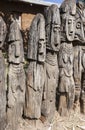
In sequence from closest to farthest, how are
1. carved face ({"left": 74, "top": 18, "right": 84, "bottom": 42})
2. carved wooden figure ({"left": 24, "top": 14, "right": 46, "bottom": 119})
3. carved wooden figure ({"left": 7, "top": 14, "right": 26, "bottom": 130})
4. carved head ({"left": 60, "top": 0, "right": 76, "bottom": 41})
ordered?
carved wooden figure ({"left": 7, "top": 14, "right": 26, "bottom": 130}) → carved wooden figure ({"left": 24, "top": 14, "right": 46, "bottom": 119}) → carved head ({"left": 60, "top": 0, "right": 76, "bottom": 41}) → carved face ({"left": 74, "top": 18, "right": 84, "bottom": 42})

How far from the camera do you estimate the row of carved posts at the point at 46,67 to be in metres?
4.79

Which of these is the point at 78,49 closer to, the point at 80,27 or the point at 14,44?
the point at 80,27

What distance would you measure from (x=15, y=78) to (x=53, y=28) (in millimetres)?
967

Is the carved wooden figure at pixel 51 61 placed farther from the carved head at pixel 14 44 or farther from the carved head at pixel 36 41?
the carved head at pixel 14 44

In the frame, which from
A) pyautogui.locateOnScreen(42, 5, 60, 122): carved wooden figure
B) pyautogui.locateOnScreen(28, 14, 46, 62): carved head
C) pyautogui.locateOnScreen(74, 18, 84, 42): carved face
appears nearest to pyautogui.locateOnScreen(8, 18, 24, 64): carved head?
pyautogui.locateOnScreen(28, 14, 46, 62): carved head

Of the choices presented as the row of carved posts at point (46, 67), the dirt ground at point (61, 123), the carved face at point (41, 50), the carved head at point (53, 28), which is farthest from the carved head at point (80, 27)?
the dirt ground at point (61, 123)

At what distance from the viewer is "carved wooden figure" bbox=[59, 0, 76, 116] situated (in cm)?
548

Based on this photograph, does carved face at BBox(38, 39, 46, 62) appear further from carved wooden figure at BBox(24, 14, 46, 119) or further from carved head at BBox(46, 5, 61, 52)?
carved head at BBox(46, 5, 61, 52)

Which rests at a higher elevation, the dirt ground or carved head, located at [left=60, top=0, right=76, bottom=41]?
carved head, located at [left=60, top=0, right=76, bottom=41]

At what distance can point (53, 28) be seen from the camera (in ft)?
17.3

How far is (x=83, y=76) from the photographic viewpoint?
5812 millimetres

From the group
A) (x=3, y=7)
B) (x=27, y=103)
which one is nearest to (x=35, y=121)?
(x=27, y=103)

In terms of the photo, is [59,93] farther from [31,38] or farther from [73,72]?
[31,38]

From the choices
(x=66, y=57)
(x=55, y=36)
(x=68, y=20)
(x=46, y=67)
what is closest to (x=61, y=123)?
(x=46, y=67)
